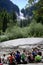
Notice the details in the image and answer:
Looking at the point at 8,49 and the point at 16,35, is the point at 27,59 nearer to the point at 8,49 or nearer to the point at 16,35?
the point at 8,49

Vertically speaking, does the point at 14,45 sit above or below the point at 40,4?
below

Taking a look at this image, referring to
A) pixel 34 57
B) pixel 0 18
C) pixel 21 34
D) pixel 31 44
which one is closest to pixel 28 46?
pixel 31 44

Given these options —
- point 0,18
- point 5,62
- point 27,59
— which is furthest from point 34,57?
point 0,18

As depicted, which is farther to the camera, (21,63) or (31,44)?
(31,44)

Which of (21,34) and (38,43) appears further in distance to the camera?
(21,34)

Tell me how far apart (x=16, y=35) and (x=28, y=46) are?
10622mm

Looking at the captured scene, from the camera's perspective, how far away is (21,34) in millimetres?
42125

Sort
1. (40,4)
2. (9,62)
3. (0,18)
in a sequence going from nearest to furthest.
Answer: (9,62) < (40,4) < (0,18)

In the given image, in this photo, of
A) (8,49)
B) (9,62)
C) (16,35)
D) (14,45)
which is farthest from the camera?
(16,35)

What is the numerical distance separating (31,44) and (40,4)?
7.82m

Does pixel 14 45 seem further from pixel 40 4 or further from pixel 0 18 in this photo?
pixel 0 18

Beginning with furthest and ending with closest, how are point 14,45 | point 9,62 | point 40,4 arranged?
point 14,45 < point 40,4 < point 9,62

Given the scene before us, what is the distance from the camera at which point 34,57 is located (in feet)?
70.6

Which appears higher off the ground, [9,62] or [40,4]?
[40,4]
